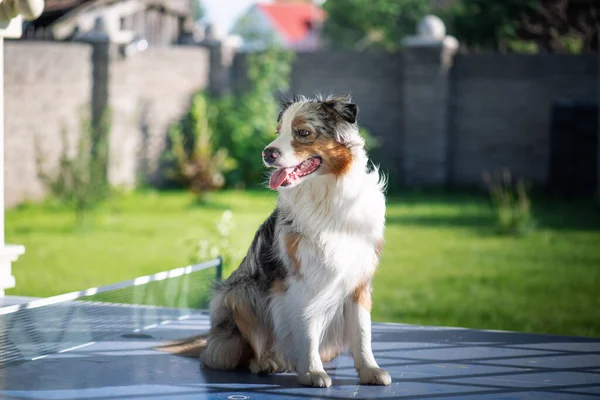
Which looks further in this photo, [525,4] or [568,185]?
[525,4]

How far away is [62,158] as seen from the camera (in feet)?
35.6

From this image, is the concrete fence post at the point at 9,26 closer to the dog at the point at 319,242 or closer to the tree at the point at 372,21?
the dog at the point at 319,242

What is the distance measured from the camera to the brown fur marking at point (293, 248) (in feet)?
11.5

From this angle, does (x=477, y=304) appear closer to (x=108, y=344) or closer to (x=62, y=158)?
(x=108, y=344)

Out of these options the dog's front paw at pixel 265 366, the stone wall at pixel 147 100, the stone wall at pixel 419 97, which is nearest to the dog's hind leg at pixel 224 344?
the dog's front paw at pixel 265 366

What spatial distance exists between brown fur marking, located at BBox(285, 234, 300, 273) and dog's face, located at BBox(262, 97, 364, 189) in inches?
8.3

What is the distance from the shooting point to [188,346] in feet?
13.1

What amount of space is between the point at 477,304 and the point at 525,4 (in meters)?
15.2

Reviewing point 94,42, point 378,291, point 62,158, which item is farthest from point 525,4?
point 378,291

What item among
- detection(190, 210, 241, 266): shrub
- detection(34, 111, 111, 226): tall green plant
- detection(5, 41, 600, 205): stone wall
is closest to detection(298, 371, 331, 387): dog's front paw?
detection(190, 210, 241, 266): shrub

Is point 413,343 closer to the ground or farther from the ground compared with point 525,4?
closer to the ground

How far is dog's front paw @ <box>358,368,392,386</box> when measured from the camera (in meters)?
3.50

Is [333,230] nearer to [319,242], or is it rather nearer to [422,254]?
[319,242]

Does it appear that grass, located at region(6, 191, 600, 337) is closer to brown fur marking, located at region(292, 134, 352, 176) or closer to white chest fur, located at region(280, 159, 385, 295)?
white chest fur, located at region(280, 159, 385, 295)
